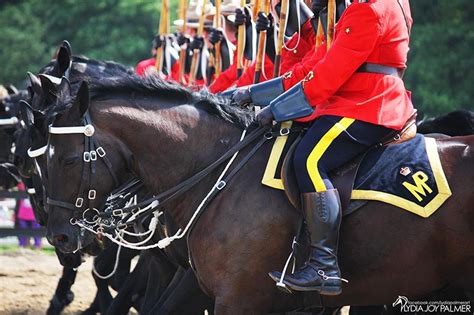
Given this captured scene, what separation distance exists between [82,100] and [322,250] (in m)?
1.50

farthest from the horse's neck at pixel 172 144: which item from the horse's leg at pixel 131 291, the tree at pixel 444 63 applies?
the tree at pixel 444 63

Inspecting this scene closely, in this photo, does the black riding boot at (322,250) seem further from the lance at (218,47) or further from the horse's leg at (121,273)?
the lance at (218,47)

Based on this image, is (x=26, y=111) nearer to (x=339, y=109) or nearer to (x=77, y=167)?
(x=77, y=167)

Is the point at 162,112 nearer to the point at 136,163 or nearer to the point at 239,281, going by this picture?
the point at 136,163

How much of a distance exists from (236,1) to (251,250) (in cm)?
540

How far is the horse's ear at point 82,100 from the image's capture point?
17.6 ft

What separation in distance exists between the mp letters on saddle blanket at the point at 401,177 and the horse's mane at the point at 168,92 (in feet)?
1.27

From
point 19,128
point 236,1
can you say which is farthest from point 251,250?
point 236,1

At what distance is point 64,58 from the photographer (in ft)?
23.8

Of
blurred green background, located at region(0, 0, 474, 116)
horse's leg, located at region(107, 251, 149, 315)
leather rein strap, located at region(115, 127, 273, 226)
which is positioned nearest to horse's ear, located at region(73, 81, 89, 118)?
leather rein strap, located at region(115, 127, 273, 226)

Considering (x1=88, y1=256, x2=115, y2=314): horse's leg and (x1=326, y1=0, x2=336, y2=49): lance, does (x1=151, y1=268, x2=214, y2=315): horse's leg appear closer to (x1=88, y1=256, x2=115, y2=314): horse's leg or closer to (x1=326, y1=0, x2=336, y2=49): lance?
(x1=326, y1=0, x2=336, y2=49): lance

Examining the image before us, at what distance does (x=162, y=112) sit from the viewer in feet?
18.3

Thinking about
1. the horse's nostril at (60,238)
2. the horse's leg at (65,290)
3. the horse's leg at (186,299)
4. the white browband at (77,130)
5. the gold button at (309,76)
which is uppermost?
the gold button at (309,76)

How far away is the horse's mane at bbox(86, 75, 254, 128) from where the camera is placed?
5.59 meters
